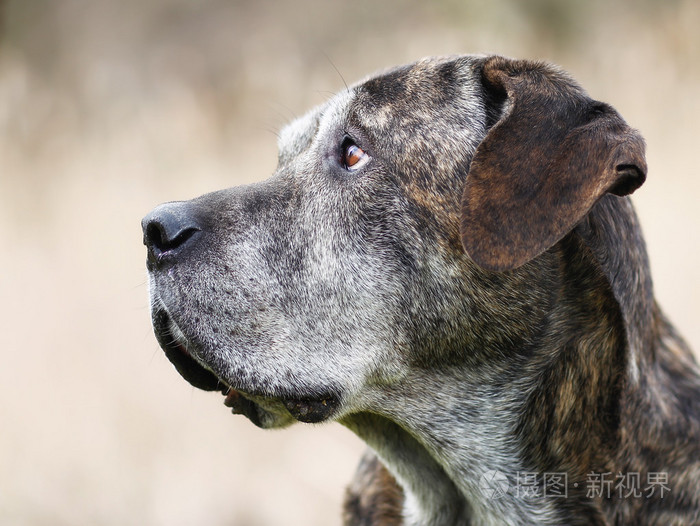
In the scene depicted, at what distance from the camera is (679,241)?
700cm

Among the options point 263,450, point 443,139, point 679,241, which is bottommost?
point 263,450

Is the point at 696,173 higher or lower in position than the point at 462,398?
higher

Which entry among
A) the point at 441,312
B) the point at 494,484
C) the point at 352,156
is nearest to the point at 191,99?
the point at 352,156

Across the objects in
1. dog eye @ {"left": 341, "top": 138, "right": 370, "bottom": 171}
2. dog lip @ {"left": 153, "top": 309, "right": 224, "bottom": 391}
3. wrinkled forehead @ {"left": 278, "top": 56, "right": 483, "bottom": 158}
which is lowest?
dog lip @ {"left": 153, "top": 309, "right": 224, "bottom": 391}

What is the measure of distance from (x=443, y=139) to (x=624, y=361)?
3.06ft

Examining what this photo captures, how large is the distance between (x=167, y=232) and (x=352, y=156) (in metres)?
0.67

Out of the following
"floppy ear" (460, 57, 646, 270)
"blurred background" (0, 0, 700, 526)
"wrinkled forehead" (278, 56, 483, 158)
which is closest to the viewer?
"floppy ear" (460, 57, 646, 270)

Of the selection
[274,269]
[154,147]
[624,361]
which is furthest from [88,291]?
[624,361]

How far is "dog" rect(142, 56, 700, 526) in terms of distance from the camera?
2.54m

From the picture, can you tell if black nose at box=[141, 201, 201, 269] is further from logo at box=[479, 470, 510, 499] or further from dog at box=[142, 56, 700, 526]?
logo at box=[479, 470, 510, 499]

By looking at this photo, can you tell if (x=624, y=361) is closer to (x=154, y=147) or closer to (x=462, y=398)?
(x=462, y=398)

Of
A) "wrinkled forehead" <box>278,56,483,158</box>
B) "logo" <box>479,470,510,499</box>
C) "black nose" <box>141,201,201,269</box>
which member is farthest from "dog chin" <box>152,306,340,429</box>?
"wrinkled forehead" <box>278,56,483,158</box>

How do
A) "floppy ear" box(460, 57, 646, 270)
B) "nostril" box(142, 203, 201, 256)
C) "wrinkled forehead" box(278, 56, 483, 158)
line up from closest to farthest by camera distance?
"floppy ear" box(460, 57, 646, 270)
"nostril" box(142, 203, 201, 256)
"wrinkled forehead" box(278, 56, 483, 158)

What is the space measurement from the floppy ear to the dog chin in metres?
0.73
